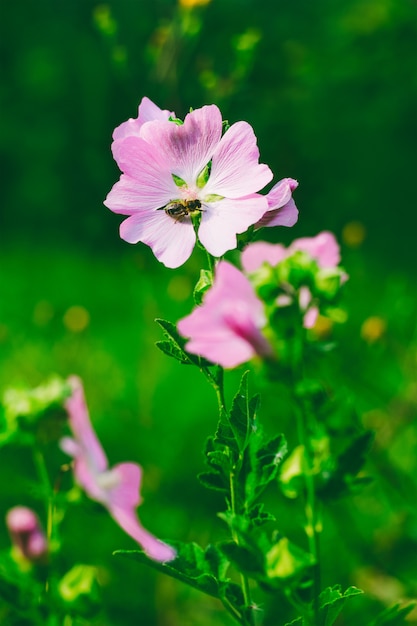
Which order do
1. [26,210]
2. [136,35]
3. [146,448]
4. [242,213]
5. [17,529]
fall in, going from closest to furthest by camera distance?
[242,213], [17,529], [146,448], [136,35], [26,210]

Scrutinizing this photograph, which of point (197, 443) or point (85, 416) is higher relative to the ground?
point (85, 416)

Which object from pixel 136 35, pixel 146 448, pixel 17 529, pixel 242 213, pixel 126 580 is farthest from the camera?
pixel 136 35

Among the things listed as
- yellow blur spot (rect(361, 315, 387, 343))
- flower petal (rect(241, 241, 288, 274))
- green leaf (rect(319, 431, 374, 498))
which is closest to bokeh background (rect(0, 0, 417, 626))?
yellow blur spot (rect(361, 315, 387, 343))

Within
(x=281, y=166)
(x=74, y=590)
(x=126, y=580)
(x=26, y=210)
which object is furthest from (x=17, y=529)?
(x=26, y=210)

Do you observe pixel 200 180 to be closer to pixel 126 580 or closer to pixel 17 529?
pixel 17 529

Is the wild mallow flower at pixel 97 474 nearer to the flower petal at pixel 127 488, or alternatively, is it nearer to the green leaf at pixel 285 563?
the flower petal at pixel 127 488

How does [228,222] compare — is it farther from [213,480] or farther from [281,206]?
[213,480]

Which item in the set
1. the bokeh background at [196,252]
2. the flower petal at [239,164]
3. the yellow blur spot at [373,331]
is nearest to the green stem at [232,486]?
the flower petal at [239,164]
